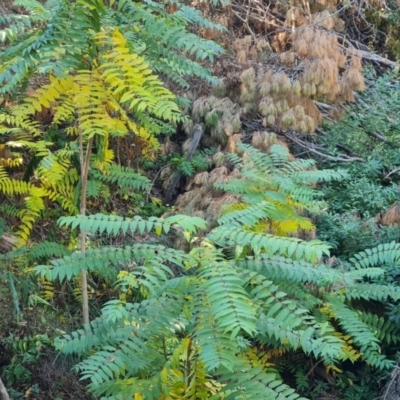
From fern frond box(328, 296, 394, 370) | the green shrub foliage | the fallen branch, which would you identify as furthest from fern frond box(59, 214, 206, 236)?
the fallen branch

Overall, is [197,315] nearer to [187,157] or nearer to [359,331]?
[359,331]

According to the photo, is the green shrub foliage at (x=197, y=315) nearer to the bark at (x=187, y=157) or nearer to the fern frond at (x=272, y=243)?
the fern frond at (x=272, y=243)

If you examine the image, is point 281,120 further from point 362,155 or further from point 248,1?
point 248,1

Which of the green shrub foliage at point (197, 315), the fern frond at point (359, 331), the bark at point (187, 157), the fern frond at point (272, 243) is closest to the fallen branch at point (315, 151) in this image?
the bark at point (187, 157)

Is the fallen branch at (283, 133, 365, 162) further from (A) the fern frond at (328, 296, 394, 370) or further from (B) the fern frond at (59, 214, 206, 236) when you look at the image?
(B) the fern frond at (59, 214, 206, 236)

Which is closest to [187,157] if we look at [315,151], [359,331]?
[315,151]

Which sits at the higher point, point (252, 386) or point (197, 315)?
point (197, 315)

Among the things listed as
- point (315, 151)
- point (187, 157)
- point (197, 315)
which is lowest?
point (187, 157)

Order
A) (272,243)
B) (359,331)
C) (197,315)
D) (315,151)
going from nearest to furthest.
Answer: (197,315), (272,243), (359,331), (315,151)

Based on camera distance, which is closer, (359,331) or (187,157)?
(359,331)

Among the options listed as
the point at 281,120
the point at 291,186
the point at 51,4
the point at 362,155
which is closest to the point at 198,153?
the point at 281,120

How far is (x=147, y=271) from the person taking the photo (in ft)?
8.32

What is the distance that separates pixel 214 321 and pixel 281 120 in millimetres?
3643

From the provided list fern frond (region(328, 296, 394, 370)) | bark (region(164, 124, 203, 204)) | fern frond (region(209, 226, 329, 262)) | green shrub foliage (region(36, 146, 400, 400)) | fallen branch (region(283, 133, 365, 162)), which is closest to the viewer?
green shrub foliage (region(36, 146, 400, 400))
